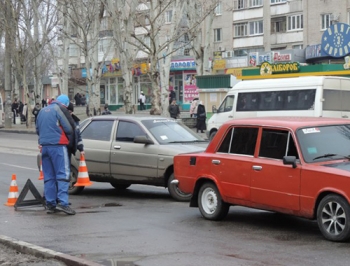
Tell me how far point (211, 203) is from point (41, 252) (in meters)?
3.07

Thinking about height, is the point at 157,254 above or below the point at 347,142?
below

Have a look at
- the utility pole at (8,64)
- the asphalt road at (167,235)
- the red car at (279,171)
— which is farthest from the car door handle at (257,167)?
the utility pole at (8,64)

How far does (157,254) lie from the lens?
767cm

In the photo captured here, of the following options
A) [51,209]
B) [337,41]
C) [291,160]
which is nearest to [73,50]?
[337,41]

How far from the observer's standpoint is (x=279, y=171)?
28.8 feet

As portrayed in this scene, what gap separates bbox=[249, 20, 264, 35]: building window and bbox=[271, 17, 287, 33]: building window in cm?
145

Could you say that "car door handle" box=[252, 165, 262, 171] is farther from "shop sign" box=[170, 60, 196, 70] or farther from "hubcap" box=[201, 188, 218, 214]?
"shop sign" box=[170, 60, 196, 70]

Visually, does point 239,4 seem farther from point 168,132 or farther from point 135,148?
point 135,148

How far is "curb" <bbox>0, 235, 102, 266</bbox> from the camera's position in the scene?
7.20m

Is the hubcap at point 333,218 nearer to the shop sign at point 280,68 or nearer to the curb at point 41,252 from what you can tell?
the curb at point 41,252

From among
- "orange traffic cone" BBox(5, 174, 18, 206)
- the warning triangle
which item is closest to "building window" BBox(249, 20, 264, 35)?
"orange traffic cone" BBox(5, 174, 18, 206)

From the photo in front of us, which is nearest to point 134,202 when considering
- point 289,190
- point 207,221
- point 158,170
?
point 158,170

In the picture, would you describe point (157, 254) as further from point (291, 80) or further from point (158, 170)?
point (291, 80)

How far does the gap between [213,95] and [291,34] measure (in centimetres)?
2452
